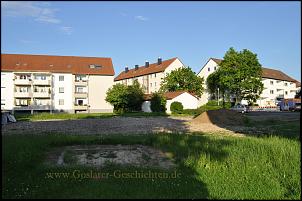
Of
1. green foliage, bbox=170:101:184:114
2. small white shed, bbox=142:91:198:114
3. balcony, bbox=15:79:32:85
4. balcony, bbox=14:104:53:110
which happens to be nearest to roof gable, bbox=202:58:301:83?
small white shed, bbox=142:91:198:114

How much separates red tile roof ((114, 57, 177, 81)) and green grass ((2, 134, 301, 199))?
6818 cm

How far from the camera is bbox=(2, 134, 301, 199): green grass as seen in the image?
6329 millimetres

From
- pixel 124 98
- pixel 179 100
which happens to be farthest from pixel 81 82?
pixel 179 100

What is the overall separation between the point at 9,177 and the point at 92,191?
6.82 feet

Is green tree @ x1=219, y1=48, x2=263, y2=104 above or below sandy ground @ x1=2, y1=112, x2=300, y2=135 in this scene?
above

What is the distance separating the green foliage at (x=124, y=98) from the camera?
5488 cm

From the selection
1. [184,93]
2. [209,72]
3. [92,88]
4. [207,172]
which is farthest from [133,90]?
[207,172]

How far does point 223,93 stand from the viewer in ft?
253

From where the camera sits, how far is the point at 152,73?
81.8 m

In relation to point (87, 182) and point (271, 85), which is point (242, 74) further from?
point (87, 182)

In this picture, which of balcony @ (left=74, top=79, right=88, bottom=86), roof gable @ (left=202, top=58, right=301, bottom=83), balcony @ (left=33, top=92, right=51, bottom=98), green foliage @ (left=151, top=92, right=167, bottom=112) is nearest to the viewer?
green foliage @ (left=151, top=92, right=167, bottom=112)

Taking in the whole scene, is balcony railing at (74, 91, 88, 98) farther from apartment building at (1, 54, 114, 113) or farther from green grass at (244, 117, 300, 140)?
green grass at (244, 117, 300, 140)

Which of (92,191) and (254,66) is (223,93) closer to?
(254,66)

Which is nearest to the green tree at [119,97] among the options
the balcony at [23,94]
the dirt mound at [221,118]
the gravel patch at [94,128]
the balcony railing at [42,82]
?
the balcony railing at [42,82]
